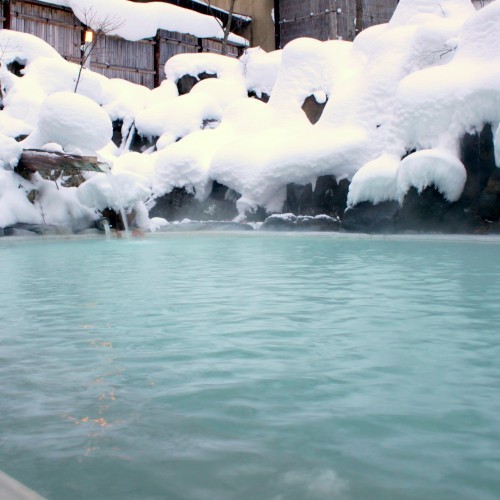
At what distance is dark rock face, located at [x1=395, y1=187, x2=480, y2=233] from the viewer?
1027cm

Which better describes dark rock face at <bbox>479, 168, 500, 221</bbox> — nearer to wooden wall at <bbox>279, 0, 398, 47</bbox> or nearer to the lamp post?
the lamp post

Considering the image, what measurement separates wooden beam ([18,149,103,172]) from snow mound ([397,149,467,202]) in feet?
16.2

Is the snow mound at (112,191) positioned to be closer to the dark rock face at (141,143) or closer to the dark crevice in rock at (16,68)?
the dark rock face at (141,143)

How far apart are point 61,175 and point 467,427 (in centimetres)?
1130

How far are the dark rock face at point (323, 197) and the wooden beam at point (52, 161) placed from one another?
3.89 metres

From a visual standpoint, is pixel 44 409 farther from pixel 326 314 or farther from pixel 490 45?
pixel 490 45

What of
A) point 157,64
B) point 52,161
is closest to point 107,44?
point 157,64

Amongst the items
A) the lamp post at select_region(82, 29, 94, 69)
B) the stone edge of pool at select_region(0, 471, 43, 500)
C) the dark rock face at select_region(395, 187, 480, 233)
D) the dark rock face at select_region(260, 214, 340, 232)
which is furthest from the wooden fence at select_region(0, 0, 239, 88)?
the stone edge of pool at select_region(0, 471, 43, 500)

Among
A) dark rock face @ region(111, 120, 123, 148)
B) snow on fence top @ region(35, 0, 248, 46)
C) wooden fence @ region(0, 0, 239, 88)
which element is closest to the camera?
wooden fence @ region(0, 0, 239, 88)

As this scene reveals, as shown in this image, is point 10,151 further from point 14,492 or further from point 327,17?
point 327,17

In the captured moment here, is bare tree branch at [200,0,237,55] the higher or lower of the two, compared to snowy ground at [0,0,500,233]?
higher

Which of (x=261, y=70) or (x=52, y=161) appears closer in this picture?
(x=52, y=161)

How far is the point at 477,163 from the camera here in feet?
33.5

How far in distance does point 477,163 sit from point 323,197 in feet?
10.3
